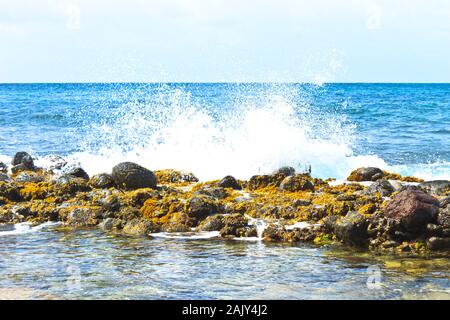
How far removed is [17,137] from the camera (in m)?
27.8

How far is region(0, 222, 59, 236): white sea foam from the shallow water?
2.53ft

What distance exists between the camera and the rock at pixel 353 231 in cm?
996

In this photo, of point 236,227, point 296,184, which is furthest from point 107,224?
point 296,184

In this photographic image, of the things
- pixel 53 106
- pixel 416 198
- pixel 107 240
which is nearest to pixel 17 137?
pixel 53 106

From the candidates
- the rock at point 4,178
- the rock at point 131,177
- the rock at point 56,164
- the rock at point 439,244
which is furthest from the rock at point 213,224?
the rock at point 56,164

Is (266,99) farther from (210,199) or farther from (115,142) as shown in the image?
(210,199)

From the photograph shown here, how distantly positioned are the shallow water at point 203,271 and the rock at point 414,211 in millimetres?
818

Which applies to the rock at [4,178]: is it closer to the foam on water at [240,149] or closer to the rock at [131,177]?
the rock at [131,177]

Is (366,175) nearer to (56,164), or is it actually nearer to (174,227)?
(174,227)

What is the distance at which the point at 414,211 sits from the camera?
9.80m

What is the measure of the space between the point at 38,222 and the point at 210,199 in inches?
126

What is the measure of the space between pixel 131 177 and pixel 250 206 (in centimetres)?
283

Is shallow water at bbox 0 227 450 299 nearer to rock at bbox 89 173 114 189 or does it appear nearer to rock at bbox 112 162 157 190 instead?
rock at bbox 112 162 157 190
